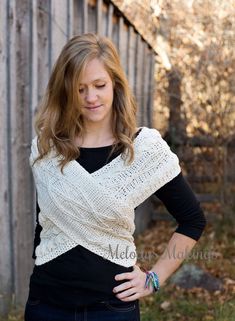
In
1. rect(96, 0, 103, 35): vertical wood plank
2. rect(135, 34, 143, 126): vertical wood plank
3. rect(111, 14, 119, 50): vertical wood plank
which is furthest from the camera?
rect(135, 34, 143, 126): vertical wood plank

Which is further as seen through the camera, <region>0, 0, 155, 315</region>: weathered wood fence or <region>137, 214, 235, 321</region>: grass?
<region>137, 214, 235, 321</region>: grass

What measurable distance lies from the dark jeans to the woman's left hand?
0.08ft

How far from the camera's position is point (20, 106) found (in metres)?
4.00

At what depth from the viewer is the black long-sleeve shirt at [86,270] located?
6.98 ft

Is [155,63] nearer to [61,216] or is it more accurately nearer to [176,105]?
[176,105]

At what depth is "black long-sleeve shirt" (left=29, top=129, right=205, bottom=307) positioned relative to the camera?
213 centimetres

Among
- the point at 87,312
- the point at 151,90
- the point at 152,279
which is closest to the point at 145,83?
the point at 151,90

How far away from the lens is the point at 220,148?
23.7 feet

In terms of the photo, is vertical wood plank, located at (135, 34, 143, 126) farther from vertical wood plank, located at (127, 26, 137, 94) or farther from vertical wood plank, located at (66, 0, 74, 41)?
vertical wood plank, located at (66, 0, 74, 41)

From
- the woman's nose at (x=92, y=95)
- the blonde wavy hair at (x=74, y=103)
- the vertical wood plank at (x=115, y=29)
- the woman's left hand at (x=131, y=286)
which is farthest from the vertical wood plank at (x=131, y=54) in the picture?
the woman's left hand at (x=131, y=286)

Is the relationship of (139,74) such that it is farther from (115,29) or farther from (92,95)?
(92,95)

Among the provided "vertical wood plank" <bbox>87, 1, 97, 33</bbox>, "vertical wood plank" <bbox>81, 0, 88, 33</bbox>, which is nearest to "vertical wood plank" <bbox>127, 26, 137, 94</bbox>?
"vertical wood plank" <bbox>87, 1, 97, 33</bbox>

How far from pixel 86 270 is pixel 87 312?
0.14 m

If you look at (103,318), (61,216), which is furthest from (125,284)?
(61,216)
